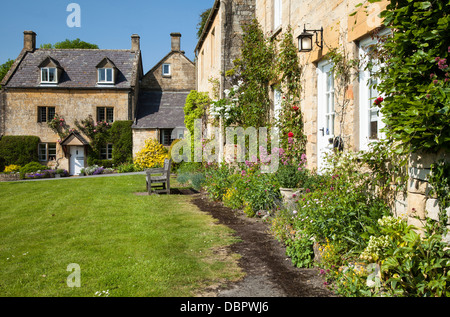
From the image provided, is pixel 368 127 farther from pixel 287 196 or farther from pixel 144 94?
pixel 144 94

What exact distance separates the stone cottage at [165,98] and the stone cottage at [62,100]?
1.49 m

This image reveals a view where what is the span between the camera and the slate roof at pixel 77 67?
90.7 feet

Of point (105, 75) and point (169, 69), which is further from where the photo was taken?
point (169, 69)

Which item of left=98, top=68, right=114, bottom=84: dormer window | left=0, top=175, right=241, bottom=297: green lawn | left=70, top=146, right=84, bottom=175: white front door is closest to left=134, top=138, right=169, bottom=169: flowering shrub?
left=70, top=146, right=84, bottom=175: white front door

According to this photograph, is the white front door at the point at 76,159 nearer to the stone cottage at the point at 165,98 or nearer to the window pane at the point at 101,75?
the stone cottage at the point at 165,98

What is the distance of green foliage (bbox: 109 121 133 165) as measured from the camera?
2750 centimetres

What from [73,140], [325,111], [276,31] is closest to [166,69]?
[73,140]

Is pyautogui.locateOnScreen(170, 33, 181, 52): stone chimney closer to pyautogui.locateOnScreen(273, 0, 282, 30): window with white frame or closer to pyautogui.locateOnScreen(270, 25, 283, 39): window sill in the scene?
pyautogui.locateOnScreen(273, 0, 282, 30): window with white frame

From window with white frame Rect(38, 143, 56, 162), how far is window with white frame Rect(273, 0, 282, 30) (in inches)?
872

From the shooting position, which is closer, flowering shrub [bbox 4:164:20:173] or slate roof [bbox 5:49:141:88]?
flowering shrub [bbox 4:164:20:173]

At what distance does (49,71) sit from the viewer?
Result: 2759 centimetres

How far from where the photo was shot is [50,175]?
2544 cm

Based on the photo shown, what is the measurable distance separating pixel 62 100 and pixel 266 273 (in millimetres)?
26811

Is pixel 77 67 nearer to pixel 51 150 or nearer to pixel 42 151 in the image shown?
pixel 51 150
